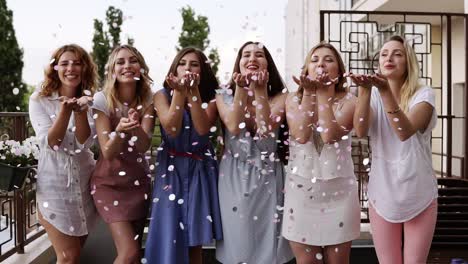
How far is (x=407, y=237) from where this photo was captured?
219 cm

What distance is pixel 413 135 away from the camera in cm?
219

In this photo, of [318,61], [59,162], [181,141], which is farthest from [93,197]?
[318,61]

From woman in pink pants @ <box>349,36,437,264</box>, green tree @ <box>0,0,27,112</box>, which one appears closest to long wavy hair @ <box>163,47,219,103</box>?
woman in pink pants @ <box>349,36,437,264</box>

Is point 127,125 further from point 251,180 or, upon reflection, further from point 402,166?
point 402,166

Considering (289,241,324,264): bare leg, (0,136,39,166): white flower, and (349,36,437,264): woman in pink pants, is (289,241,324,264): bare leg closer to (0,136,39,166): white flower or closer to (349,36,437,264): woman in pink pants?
(349,36,437,264): woman in pink pants

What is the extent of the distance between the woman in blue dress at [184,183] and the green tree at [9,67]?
11423 millimetres

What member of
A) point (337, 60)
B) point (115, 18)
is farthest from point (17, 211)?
point (337, 60)

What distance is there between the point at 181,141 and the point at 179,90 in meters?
0.26

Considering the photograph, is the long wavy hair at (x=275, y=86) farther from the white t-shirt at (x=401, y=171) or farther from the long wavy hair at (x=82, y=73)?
the long wavy hair at (x=82, y=73)

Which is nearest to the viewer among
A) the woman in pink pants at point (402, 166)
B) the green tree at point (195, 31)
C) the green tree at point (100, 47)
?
the woman in pink pants at point (402, 166)

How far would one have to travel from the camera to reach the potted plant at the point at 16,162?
2350 mm

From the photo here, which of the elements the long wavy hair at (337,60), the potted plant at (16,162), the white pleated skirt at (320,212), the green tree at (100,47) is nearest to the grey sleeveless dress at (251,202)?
the white pleated skirt at (320,212)

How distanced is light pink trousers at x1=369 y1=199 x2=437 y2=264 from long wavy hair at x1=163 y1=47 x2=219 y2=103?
86cm

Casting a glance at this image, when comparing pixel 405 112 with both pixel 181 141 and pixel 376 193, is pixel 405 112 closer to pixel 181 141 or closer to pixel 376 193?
pixel 376 193
